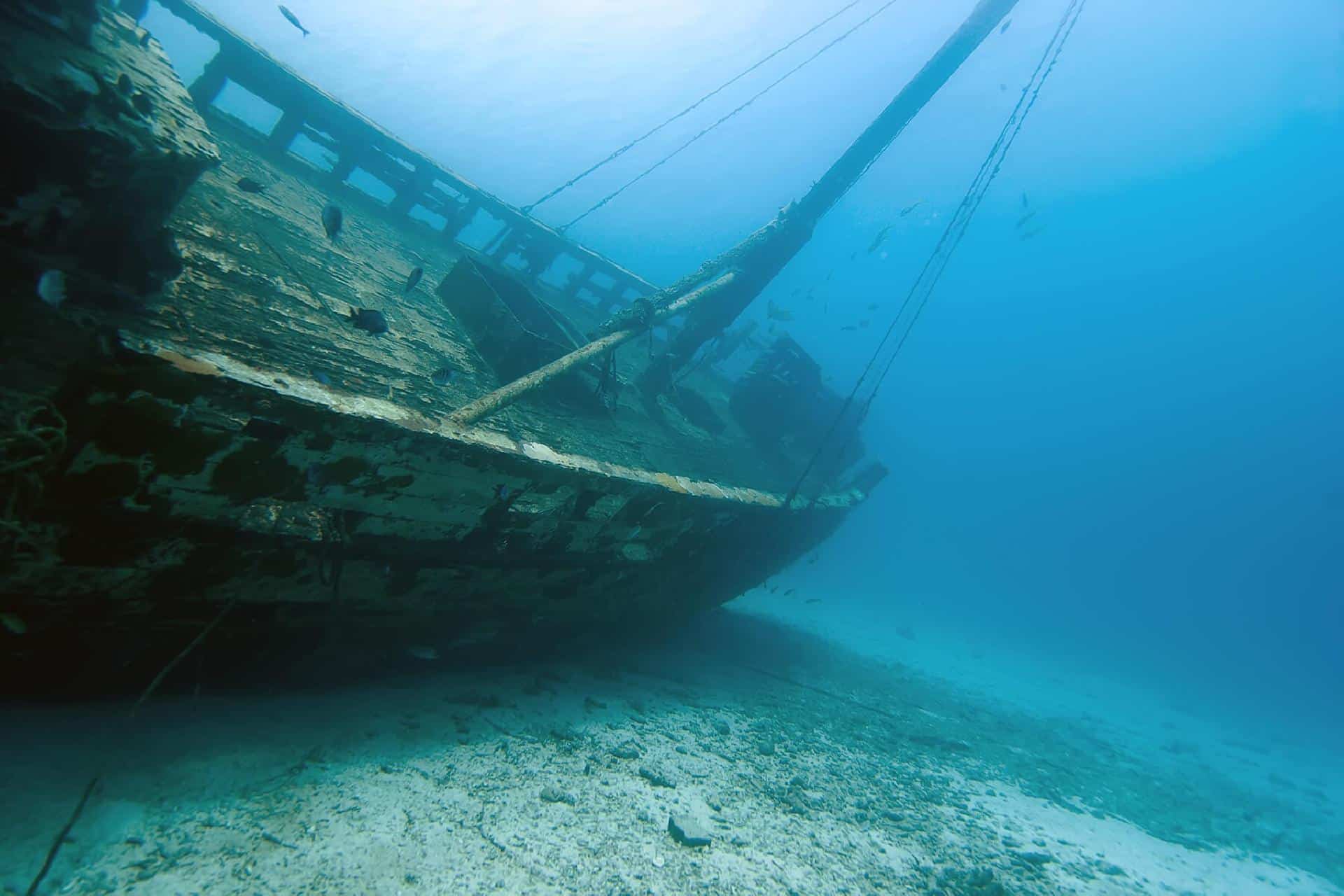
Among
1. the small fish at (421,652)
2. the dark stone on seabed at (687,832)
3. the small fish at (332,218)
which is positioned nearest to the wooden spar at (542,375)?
the small fish at (332,218)

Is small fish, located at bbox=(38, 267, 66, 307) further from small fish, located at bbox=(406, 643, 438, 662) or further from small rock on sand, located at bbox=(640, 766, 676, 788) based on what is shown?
small rock on sand, located at bbox=(640, 766, 676, 788)

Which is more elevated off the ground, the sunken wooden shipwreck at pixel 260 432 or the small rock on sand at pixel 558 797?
the sunken wooden shipwreck at pixel 260 432

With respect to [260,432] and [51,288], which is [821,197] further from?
[51,288]

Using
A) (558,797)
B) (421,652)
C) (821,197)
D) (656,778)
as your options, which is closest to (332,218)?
(421,652)

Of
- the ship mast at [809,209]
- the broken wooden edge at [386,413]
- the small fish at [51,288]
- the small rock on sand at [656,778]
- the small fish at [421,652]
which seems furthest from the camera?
the ship mast at [809,209]

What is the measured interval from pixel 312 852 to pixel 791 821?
379 centimetres

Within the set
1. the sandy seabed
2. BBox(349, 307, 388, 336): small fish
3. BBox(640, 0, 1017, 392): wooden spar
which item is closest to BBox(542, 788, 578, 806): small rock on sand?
the sandy seabed

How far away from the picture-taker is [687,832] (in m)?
3.98

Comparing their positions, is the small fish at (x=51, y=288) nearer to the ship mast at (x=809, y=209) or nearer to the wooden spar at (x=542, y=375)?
the wooden spar at (x=542, y=375)

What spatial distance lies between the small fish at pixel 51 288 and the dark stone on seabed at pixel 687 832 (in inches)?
188

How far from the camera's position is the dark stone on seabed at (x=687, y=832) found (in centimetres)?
395

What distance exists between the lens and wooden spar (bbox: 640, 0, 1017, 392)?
893 centimetres

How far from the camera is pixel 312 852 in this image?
287 cm

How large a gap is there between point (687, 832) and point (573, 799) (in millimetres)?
923
